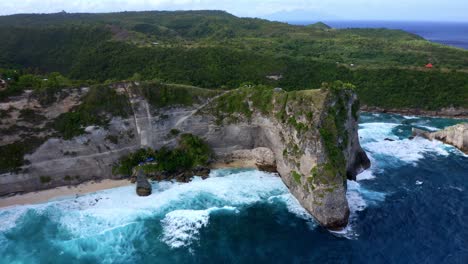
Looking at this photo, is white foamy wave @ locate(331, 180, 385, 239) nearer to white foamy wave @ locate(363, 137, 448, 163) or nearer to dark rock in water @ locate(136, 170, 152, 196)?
white foamy wave @ locate(363, 137, 448, 163)

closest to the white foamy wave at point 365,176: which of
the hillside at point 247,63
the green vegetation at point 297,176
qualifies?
the green vegetation at point 297,176

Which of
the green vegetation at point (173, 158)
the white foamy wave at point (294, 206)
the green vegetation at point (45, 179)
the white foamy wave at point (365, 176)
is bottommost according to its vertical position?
the white foamy wave at point (294, 206)

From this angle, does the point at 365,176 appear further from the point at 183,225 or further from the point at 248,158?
the point at 183,225

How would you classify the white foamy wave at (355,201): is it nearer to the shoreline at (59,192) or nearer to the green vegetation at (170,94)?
the green vegetation at (170,94)

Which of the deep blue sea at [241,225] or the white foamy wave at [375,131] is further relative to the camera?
the white foamy wave at [375,131]

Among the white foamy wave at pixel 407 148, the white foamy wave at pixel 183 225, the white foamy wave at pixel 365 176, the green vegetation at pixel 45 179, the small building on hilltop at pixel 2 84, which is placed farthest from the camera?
the white foamy wave at pixel 407 148

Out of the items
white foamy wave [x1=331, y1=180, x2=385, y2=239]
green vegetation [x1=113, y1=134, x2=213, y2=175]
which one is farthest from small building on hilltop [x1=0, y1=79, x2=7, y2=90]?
white foamy wave [x1=331, y1=180, x2=385, y2=239]
